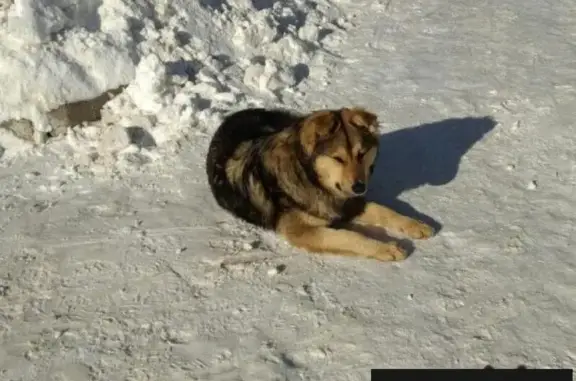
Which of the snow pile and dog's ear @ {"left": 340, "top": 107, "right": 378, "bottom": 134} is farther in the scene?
the snow pile

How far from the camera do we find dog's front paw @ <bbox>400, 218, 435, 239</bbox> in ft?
17.3

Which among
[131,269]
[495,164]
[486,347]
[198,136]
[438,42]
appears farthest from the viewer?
[438,42]

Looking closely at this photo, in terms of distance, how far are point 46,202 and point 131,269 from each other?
1.41 meters

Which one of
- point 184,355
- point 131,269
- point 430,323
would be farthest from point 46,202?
point 430,323

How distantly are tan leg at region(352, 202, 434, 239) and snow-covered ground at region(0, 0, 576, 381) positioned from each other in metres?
0.17


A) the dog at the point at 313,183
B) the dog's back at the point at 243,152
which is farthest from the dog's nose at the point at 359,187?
the dog's back at the point at 243,152

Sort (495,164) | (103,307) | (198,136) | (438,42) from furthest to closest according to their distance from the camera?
(438,42), (198,136), (495,164), (103,307)

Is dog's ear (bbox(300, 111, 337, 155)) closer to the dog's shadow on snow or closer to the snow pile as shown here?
the dog's shadow on snow

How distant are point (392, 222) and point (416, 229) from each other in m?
0.20

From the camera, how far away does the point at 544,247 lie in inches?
201

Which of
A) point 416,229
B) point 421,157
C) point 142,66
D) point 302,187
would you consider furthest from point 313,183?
point 142,66

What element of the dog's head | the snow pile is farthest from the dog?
the snow pile

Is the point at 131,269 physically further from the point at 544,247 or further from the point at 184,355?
the point at 544,247

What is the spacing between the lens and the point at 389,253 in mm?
5090
